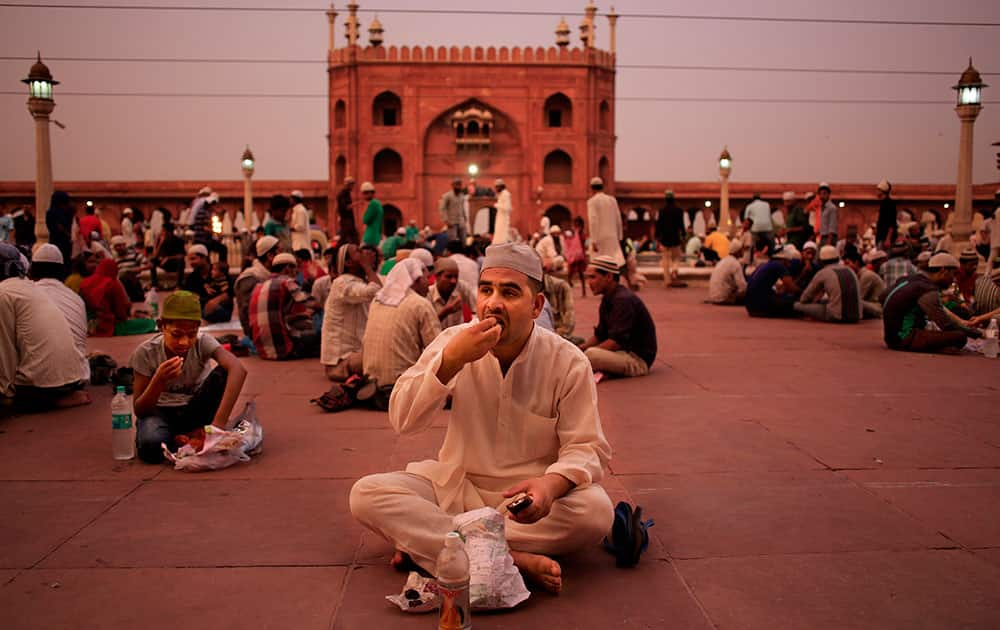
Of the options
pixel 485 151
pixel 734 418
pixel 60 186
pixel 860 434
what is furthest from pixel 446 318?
pixel 60 186

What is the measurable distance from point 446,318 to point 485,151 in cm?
3007

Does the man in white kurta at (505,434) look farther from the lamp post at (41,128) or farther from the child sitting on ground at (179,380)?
the lamp post at (41,128)

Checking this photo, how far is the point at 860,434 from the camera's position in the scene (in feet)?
14.9

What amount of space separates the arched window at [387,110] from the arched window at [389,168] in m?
1.28

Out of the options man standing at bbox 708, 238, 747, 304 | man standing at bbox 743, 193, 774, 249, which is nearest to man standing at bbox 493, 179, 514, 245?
man standing at bbox 708, 238, 747, 304

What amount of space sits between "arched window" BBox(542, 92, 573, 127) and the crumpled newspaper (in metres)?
34.8

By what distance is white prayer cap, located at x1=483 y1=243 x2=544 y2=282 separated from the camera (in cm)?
262

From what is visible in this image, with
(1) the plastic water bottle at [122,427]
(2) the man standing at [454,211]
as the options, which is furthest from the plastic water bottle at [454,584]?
(2) the man standing at [454,211]

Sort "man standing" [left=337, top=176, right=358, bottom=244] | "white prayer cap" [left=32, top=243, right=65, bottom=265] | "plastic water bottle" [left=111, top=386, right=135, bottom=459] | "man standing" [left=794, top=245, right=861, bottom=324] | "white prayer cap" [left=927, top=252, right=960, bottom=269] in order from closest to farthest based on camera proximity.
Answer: "plastic water bottle" [left=111, top=386, right=135, bottom=459], "white prayer cap" [left=32, top=243, right=65, bottom=265], "white prayer cap" [left=927, top=252, right=960, bottom=269], "man standing" [left=794, top=245, right=861, bottom=324], "man standing" [left=337, top=176, right=358, bottom=244]

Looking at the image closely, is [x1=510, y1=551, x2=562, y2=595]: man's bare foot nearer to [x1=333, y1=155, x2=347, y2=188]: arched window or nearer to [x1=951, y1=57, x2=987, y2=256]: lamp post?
[x1=951, y1=57, x2=987, y2=256]: lamp post

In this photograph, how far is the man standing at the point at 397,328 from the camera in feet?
17.4

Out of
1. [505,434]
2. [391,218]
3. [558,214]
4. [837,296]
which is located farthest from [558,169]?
[505,434]

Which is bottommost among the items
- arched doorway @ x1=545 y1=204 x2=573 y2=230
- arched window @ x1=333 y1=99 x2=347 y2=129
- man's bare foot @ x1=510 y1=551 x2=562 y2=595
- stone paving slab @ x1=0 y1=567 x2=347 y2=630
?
stone paving slab @ x1=0 y1=567 x2=347 y2=630

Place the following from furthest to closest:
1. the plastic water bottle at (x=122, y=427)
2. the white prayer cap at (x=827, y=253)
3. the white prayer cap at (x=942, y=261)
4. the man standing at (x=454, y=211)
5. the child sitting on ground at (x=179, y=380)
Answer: the man standing at (x=454, y=211), the white prayer cap at (x=827, y=253), the white prayer cap at (x=942, y=261), the plastic water bottle at (x=122, y=427), the child sitting on ground at (x=179, y=380)
